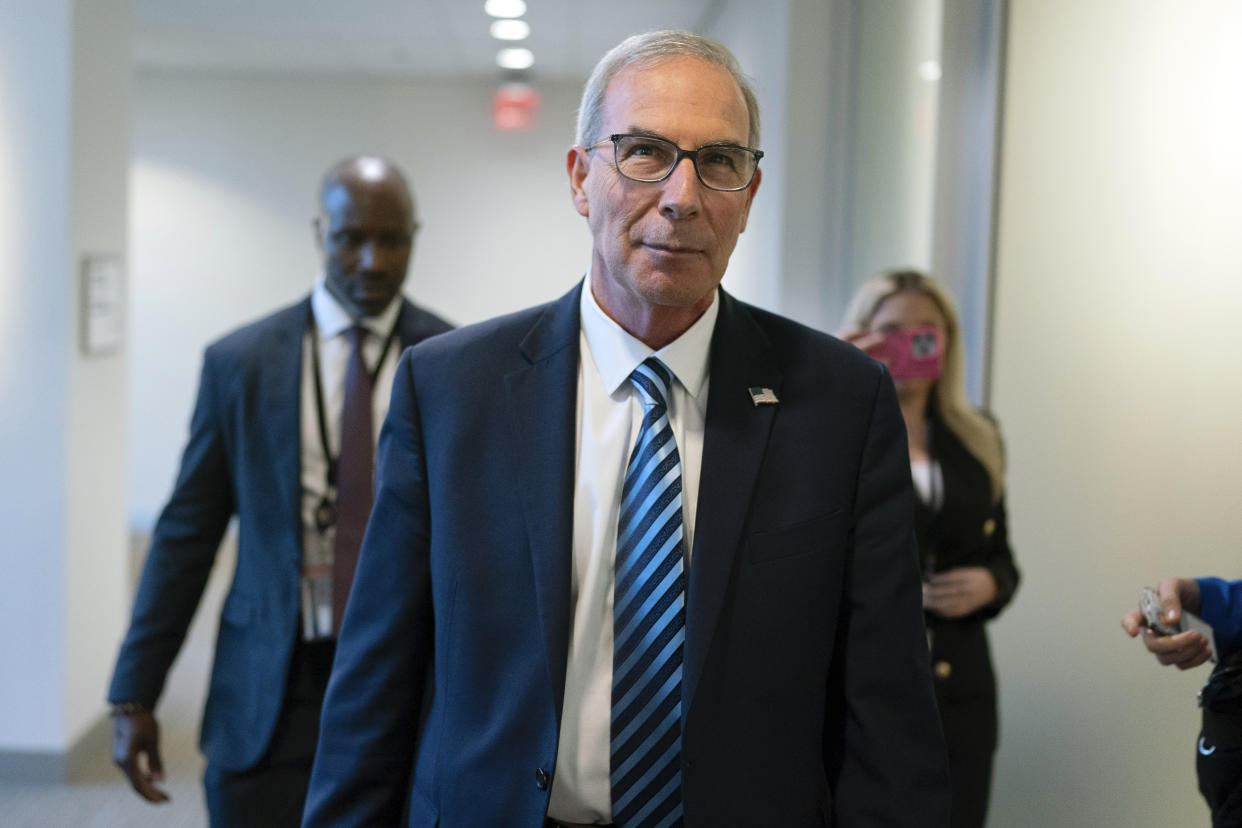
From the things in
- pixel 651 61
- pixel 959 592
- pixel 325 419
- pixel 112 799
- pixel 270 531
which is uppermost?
pixel 651 61

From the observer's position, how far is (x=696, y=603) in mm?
1370

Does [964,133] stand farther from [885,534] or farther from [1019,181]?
[885,534]

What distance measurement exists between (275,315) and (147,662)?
72cm

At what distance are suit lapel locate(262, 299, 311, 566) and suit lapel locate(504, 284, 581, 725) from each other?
980 millimetres

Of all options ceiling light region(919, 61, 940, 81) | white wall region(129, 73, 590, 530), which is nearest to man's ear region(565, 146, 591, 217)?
ceiling light region(919, 61, 940, 81)

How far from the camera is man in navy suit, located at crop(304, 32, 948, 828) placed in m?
1.39

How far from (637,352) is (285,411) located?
1.11 metres

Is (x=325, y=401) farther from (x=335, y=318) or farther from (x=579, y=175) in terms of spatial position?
(x=579, y=175)

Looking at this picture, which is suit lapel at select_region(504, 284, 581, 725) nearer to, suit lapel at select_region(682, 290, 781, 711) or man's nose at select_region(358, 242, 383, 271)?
suit lapel at select_region(682, 290, 781, 711)

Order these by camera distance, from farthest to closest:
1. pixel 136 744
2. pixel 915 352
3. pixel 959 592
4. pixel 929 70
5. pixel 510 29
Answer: pixel 510 29 < pixel 929 70 < pixel 915 352 < pixel 959 592 < pixel 136 744

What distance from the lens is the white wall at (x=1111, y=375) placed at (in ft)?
6.24

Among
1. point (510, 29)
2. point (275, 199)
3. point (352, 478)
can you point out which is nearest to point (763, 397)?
point (352, 478)

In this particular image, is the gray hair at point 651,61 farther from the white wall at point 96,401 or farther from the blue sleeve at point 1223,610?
the white wall at point 96,401

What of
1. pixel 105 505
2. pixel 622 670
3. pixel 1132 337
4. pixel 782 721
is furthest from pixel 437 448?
pixel 105 505
